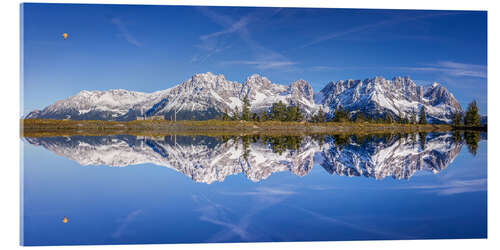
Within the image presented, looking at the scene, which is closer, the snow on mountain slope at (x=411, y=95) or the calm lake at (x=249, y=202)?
the calm lake at (x=249, y=202)

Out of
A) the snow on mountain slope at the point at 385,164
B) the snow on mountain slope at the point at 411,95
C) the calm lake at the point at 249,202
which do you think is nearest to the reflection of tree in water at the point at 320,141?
the snow on mountain slope at the point at 411,95

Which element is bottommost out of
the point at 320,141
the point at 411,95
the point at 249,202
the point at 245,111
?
the point at 249,202

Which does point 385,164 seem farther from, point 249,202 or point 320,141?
point 320,141

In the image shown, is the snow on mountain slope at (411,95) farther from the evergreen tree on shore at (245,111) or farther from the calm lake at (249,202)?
the evergreen tree on shore at (245,111)

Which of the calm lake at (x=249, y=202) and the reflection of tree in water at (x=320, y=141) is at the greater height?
the reflection of tree in water at (x=320, y=141)

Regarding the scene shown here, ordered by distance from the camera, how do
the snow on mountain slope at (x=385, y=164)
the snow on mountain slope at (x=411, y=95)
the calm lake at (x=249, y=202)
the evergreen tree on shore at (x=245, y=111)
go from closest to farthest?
the calm lake at (x=249, y=202), the snow on mountain slope at (x=385, y=164), the snow on mountain slope at (x=411, y=95), the evergreen tree on shore at (x=245, y=111)

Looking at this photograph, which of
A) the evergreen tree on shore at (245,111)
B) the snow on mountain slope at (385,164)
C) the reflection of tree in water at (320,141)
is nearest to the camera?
the snow on mountain slope at (385,164)

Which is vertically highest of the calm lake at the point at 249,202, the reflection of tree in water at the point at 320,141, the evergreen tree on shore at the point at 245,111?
the evergreen tree on shore at the point at 245,111

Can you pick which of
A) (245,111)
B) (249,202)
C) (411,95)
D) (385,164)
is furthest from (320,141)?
(245,111)

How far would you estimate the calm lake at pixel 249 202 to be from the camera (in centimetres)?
470

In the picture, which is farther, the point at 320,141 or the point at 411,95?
the point at 411,95

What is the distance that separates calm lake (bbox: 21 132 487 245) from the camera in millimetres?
4703

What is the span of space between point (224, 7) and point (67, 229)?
6427mm

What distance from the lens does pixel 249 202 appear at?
18.1 ft
